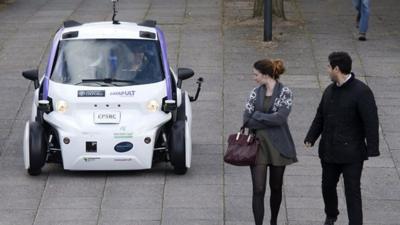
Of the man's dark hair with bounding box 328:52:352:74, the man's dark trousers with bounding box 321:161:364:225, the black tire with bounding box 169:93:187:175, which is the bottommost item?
the black tire with bounding box 169:93:187:175

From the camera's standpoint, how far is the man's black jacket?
8.40 metres

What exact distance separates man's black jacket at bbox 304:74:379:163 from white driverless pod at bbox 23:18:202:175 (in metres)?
2.55

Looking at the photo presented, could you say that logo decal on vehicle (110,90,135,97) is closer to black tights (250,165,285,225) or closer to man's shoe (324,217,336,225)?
black tights (250,165,285,225)

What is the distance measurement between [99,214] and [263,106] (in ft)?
7.20

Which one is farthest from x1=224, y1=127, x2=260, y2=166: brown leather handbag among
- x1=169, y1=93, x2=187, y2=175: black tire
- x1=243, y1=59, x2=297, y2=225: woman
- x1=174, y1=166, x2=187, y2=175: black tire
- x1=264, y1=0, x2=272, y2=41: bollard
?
x1=264, y1=0, x2=272, y2=41: bollard

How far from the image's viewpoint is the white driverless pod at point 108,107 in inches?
419

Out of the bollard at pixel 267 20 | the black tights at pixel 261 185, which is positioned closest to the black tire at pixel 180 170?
the black tights at pixel 261 185

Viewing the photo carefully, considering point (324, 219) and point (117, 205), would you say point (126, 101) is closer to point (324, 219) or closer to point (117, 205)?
point (117, 205)

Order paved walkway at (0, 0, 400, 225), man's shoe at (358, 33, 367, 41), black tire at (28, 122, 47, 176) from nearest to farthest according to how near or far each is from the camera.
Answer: paved walkway at (0, 0, 400, 225), black tire at (28, 122, 47, 176), man's shoe at (358, 33, 367, 41)

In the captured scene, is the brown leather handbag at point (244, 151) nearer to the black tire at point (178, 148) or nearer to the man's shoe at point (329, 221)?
the man's shoe at point (329, 221)

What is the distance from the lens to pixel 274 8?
19219 mm

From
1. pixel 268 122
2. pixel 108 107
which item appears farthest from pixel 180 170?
pixel 268 122

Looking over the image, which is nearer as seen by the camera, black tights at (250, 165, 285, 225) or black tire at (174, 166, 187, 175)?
black tights at (250, 165, 285, 225)

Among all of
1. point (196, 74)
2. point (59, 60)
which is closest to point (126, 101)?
point (59, 60)
